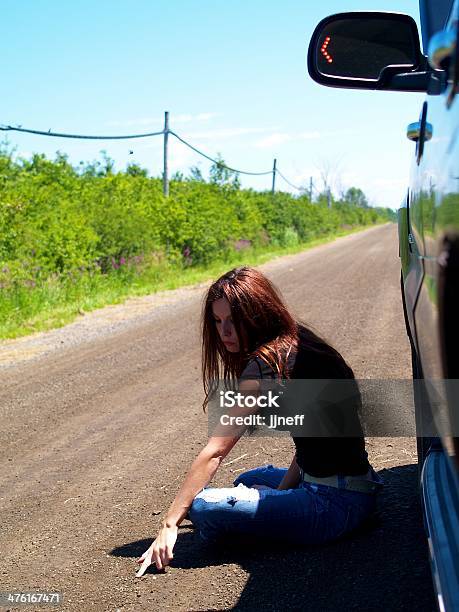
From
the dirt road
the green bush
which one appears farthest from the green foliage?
the dirt road

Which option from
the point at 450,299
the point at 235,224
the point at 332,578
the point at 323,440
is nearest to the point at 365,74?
the point at 323,440

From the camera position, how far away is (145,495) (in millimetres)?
4363

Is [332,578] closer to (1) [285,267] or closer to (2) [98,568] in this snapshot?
(2) [98,568]

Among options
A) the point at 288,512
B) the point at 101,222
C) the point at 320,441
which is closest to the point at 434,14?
the point at 320,441

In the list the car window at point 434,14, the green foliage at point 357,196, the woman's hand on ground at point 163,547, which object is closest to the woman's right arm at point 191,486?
the woman's hand on ground at point 163,547

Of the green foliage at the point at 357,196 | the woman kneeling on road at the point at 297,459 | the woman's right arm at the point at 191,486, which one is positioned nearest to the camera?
the woman's right arm at the point at 191,486

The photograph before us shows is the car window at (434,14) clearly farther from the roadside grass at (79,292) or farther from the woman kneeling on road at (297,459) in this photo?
the roadside grass at (79,292)

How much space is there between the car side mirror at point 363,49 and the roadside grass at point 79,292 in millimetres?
8948

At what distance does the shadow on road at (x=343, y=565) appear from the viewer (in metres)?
2.92

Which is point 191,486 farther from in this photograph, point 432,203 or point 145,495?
point 432,203

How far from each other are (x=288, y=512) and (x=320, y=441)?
313mm

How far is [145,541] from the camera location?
3.71 meters

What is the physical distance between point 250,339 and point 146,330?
800 cm

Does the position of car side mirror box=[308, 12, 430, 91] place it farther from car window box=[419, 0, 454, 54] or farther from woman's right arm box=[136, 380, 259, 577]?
woman's right arm box=[136, 380, 259, 577]
